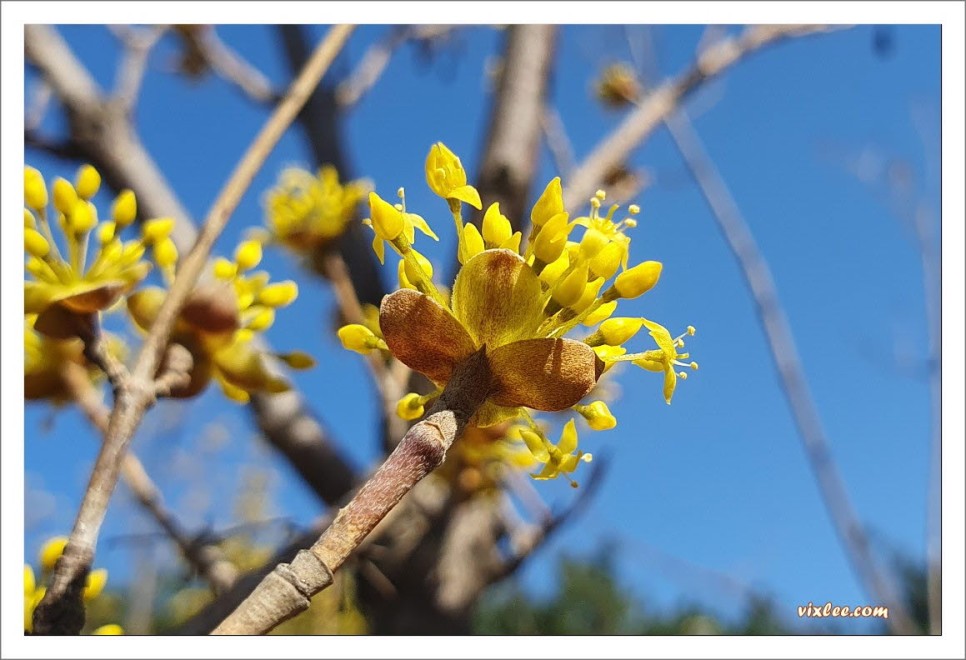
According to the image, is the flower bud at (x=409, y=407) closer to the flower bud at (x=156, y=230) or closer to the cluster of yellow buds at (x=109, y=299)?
the cluster of yellow buds at (x=109, y=299)

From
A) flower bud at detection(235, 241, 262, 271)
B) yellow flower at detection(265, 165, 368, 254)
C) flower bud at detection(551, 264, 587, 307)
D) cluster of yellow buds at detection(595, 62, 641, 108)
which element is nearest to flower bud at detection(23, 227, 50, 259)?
flower bud at detection(235, 241, 262, 271)

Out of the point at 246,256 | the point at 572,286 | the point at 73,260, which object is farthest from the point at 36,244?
the point at 572,286

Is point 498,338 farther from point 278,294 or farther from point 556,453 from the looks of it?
point 278,294

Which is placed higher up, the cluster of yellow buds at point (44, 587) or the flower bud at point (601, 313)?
the flower bud at point (601, 313)

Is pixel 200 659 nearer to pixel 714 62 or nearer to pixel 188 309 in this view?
pixel 188 309

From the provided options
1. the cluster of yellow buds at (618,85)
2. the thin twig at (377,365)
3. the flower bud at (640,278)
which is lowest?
the flower bud at (640,278)

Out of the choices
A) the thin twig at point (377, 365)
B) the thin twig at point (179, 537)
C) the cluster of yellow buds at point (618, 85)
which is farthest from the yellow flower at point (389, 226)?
the cluster of yellow buds at point (618, 85)

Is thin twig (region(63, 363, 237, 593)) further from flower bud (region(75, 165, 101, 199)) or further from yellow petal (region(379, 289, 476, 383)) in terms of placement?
yellow petal (region(379, 289, 476, 383))

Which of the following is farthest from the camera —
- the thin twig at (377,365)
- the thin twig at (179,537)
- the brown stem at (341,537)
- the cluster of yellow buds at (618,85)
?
the cluster of yellow buds at (618,85)
